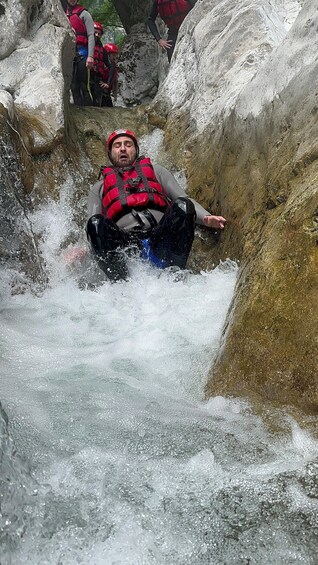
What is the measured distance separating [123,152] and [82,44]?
4241 mm

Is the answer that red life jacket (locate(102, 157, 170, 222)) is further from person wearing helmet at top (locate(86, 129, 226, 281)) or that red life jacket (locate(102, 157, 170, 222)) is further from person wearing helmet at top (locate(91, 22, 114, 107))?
person wearing helmet at top (locate(91, 22, 114, 107))

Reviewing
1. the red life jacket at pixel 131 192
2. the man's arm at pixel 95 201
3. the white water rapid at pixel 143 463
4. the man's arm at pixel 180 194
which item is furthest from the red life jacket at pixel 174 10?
the white water rapid at pixel 143 463

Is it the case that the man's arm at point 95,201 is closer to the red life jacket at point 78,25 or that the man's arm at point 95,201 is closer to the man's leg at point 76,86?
the man's leg at point 76,86

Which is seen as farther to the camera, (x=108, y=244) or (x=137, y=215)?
(x=137, y=215)

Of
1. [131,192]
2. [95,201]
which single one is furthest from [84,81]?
[131,192]

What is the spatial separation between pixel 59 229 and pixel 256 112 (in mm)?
2426

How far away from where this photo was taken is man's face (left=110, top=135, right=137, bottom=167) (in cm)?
597

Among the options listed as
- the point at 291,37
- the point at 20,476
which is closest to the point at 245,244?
the point at 291,37

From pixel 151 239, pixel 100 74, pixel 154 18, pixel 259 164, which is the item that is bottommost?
pixel 151 239

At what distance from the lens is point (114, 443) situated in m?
2.58

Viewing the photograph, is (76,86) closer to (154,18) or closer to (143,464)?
(154,18)

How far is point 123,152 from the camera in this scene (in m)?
5.97

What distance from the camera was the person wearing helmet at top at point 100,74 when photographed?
9.51 m

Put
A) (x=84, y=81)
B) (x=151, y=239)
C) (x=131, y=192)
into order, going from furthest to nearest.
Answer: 1. (x=84, y=81)
2. (x=131, y=192)
3. (x=151, y=239)
